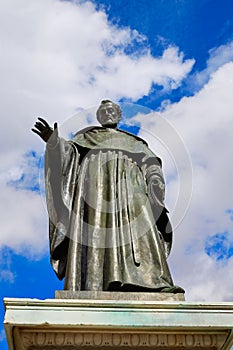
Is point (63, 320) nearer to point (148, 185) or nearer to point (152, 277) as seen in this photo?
point (152, 277)

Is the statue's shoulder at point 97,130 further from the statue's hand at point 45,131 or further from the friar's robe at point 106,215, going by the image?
the statue's hand at point 45,131

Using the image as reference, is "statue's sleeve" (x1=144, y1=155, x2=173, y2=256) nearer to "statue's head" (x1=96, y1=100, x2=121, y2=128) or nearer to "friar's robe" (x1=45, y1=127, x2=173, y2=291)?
"friar's robe" (x1=45, y1=127, x2=173, y2=291)

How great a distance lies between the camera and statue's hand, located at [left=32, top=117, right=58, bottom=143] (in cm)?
682

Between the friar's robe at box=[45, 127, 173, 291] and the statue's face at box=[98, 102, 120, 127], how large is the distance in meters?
0.59

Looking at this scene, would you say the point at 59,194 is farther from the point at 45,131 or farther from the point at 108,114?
the point at 108,114

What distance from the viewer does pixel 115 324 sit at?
15.9ft

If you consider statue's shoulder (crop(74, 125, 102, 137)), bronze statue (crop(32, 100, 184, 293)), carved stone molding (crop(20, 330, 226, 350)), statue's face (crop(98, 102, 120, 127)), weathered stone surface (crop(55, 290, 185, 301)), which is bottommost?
carved stone molding (crop(20, 330, 226, 350))

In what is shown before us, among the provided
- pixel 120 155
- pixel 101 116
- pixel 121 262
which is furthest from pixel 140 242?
pixel 101 116

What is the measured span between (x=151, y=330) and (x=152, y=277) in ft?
4.06

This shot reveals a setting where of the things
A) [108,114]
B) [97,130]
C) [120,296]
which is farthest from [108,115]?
[120,296]

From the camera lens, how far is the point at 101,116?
8.57 meters

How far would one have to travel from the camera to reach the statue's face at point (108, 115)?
8461 millimetres

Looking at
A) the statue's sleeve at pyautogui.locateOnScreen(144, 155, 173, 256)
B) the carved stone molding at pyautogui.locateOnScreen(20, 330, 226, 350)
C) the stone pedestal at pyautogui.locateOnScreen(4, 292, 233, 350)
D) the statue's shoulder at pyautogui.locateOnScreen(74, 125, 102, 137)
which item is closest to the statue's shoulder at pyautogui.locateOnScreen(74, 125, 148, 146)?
the statue's shoulder at pyautogui.locateOnScreen(74, 125, 102, 137)

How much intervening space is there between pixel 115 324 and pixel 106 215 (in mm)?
2075
